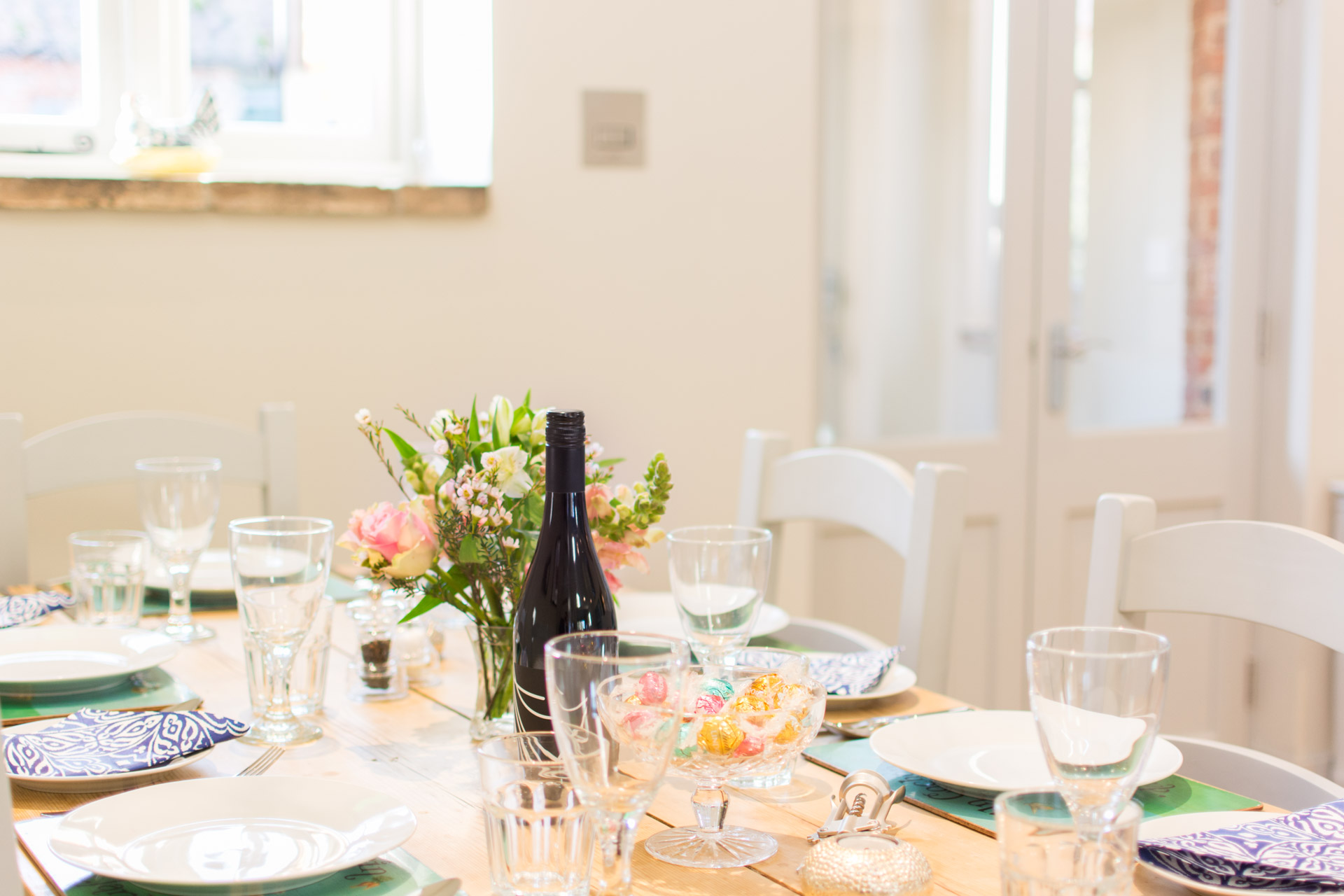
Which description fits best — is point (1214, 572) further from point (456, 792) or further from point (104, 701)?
point (104, 701)

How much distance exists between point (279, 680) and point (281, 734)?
1.7 inches

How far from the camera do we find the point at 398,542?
0.98 meters

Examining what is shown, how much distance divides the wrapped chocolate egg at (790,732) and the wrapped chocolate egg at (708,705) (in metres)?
0.04

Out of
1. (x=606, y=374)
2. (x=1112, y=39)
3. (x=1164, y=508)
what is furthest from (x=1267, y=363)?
(x=606, y=374)

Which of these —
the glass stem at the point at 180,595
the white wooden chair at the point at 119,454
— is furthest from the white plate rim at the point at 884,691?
the white wooden chair at the point at 119,454

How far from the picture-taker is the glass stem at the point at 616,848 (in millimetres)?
656

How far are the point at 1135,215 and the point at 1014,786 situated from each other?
7.34 ft

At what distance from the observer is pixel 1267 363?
2885 millimetres

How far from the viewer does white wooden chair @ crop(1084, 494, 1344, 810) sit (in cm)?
105

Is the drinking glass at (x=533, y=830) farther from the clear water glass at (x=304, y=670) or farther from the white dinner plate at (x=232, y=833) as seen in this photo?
the clear water glass at (x=304, y=670)

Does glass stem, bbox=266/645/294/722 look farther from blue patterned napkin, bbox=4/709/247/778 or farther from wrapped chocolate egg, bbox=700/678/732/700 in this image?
wrapped chocolate egg, bbox=700/678/732/700

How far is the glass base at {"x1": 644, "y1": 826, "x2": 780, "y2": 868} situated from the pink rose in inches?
11.6

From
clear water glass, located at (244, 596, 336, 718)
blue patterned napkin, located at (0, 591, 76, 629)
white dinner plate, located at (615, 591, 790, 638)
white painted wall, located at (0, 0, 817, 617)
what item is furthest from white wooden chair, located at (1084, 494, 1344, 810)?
white painted wall, located at (0, 0, 817, 617)

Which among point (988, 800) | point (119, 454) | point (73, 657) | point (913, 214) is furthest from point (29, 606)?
point (913, 214)
